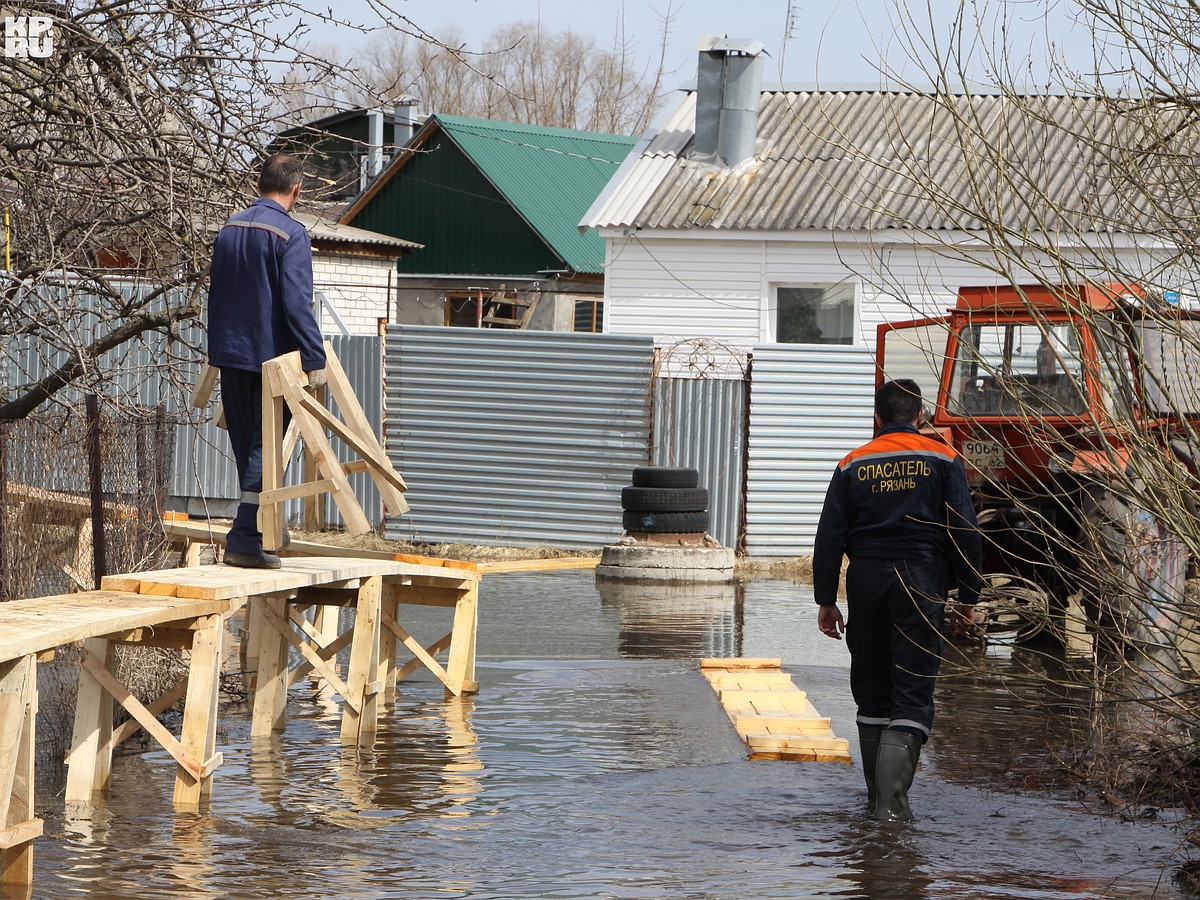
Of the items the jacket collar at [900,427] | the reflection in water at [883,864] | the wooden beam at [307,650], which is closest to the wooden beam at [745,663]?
the wooden beam at [307,650]

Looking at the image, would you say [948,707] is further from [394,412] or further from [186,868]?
[394,412]

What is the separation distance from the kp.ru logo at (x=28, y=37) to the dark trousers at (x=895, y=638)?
4629 millimetres

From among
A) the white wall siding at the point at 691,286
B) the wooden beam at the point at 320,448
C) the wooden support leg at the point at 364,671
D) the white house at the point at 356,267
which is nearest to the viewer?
the wooden beam at the point at 320,448

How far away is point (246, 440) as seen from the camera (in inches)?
308

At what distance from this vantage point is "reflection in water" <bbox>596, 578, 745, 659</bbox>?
1203 cm

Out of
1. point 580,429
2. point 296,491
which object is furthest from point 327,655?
point 580,429

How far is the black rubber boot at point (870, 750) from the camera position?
7.13 meters

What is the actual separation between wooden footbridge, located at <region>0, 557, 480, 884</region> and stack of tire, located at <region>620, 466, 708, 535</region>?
21.6ft

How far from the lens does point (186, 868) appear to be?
586 centimetres

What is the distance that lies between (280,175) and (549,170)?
32478mm

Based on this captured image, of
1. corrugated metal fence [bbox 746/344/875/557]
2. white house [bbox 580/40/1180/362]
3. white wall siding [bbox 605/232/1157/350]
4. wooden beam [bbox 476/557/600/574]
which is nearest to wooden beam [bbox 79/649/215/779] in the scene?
wooden beam [bbox 476/557/600/574]

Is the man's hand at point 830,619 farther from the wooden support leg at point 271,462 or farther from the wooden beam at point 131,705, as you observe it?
the wooden beam at point 131,705

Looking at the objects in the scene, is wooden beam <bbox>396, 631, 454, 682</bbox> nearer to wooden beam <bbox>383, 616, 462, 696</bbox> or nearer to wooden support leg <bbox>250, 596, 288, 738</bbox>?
wooden beam <bbox>383, 616, 462, 696</bbox>

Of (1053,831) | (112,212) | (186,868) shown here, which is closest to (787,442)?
(112,212)
